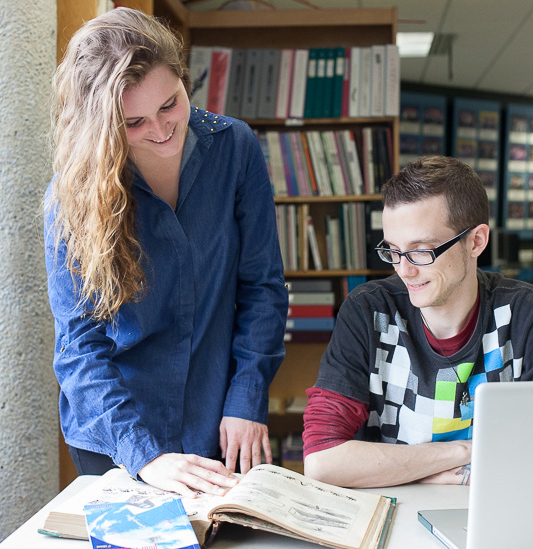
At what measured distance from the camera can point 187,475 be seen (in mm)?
1097

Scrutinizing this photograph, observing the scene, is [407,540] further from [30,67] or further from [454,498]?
[30,67]

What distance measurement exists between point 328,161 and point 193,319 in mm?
2283

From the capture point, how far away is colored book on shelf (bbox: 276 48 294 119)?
11.2 feet

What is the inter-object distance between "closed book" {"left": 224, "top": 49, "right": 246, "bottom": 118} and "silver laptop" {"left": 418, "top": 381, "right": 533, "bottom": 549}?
284 cm

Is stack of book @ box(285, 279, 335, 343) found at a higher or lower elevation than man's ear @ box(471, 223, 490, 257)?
lower

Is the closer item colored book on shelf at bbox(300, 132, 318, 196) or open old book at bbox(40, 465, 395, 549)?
open old book at bbox(40, 465, 395, 549)

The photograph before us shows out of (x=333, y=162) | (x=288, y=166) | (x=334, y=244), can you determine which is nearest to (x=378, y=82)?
(x=333, y=162)

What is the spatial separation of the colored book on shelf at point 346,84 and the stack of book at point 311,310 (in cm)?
88

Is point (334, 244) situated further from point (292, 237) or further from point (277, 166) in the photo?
point (277, 166)

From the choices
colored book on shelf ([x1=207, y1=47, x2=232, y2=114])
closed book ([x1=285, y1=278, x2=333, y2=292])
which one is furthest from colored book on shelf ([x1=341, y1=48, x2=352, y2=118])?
closed book ([x1=285, y1=278, x2=333, y2=292])

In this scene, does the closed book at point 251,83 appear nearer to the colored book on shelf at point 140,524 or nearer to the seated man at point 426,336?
the seated man at point 426,336

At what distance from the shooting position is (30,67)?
1696mm

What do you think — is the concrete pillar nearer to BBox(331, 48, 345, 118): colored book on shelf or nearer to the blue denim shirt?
the blue denim shirt

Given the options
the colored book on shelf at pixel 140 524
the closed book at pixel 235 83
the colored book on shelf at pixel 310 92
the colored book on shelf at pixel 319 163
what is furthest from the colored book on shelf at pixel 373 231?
the colored book on shelf at pixel 140 524
